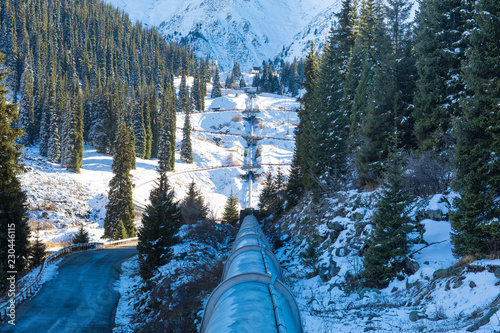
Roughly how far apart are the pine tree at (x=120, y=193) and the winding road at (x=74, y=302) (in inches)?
518

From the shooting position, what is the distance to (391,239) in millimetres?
11586

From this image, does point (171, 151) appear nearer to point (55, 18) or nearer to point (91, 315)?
point (91, 315)

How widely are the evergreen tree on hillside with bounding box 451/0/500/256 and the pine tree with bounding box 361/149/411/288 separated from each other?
5.31 ft

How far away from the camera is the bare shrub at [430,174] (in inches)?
579

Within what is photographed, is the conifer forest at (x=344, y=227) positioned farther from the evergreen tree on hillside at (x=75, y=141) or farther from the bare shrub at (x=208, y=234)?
the evergreen tree on hillside at (x=75, y=141)

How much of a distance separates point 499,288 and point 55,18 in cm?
19148

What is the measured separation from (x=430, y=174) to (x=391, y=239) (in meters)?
5.58

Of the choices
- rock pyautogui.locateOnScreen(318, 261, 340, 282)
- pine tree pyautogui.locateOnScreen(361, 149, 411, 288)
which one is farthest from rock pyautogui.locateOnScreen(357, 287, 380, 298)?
rock pyautogui.locateOnScreen(318, 261, 340, 282)

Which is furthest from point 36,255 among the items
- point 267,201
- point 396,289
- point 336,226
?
point 396,289

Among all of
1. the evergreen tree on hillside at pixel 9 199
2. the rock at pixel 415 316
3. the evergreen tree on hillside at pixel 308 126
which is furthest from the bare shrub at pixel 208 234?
the rock at pixel 415 316

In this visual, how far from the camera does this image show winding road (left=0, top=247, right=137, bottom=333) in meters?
14.0

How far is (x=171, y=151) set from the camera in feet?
249

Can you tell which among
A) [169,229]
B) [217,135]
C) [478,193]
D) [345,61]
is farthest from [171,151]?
[478,193]

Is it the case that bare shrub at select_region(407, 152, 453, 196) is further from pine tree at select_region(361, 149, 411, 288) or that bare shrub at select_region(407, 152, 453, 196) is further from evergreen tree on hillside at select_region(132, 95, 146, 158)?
evergreen tree on hillside at select_region(132, 95, 146, 158)
